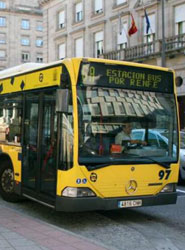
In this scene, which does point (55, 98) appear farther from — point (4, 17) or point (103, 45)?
point (4, 17)

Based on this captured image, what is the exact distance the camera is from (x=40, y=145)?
7.19 metres

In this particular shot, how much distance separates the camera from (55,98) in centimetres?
685

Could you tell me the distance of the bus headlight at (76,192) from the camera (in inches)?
249

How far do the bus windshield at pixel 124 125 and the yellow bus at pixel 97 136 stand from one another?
0.02 m

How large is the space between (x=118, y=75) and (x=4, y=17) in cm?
8329

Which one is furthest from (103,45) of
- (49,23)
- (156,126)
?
(156,126)

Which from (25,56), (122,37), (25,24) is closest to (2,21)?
(25,24)

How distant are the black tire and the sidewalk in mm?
1734

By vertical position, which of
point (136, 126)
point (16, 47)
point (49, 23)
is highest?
point (16, 47)

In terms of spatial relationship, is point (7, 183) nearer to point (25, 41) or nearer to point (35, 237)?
point (35, 237)

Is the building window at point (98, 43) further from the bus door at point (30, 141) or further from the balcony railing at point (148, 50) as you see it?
the bus door at point (30, 141)

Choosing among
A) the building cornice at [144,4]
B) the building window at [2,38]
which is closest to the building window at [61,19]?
the building cornice at [144,4]

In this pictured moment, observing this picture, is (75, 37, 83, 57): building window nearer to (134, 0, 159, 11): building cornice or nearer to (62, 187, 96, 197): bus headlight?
(134, 0, 159, 11): building cornice

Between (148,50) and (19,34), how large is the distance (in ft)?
199
